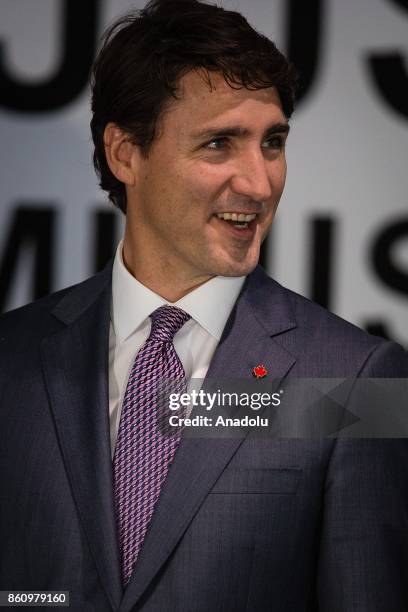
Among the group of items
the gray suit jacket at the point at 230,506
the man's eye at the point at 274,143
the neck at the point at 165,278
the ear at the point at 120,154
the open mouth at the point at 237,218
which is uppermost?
the man's eye at the point at 274,143

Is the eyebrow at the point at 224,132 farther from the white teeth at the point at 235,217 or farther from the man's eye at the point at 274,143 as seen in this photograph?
the white teeth at the point at 235,217

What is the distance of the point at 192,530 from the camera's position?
182 cm

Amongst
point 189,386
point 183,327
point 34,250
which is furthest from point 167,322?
point 34,250

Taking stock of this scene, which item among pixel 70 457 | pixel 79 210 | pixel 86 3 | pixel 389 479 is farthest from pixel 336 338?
pixel 86 3

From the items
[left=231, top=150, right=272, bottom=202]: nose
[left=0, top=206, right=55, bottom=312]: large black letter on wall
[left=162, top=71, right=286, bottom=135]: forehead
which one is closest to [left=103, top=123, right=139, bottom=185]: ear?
[left=162, top=71, right=286, bottom=135]: forehead

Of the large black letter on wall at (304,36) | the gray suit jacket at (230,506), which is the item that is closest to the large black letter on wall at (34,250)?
the large black letter on wall at (304,36)

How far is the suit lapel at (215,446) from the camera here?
1808 millimetres

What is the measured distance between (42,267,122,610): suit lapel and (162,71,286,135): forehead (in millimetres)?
410

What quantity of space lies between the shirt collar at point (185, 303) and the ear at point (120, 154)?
0.20 metres

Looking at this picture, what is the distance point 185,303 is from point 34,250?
46.9 inches

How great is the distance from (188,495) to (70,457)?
24 centimetres

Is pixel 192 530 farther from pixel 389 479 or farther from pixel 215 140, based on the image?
pixel 215 140

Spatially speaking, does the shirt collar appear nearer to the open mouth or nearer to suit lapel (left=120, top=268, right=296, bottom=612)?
suit lapel (left=120, top=268, right=296, bottom=612)

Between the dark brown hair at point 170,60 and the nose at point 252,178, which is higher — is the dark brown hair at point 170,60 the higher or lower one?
the higher one
